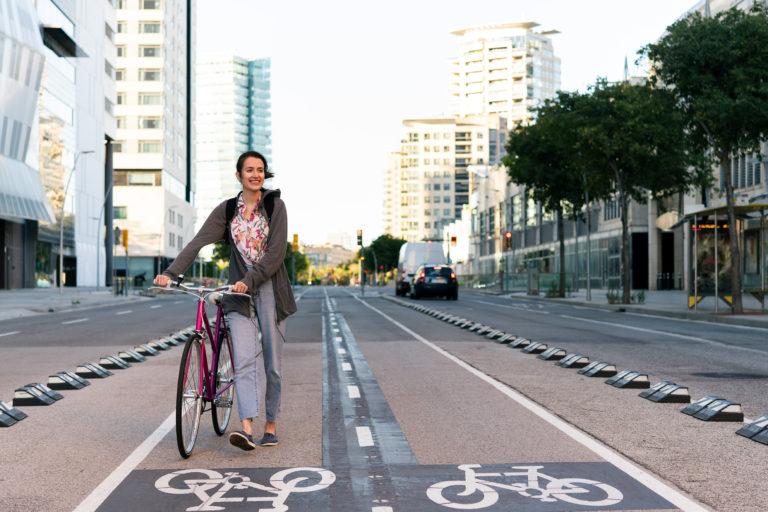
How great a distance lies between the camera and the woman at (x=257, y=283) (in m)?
6.14

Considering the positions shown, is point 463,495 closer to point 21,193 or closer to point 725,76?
point 725,76

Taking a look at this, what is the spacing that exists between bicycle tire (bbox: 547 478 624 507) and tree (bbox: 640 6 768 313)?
20431 mm

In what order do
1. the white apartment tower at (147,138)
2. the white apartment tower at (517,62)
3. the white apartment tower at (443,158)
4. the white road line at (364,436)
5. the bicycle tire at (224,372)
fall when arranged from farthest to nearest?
the white apartment tower at (517,62)
the white apartment tower at (443,158)
the white apartment tower at (147,138)
the white road line at (364,436)
the bicycle tire at (224,372)

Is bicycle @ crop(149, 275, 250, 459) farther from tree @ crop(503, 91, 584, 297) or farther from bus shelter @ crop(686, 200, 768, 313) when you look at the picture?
tree @ crop(503, 91, 584, 297)

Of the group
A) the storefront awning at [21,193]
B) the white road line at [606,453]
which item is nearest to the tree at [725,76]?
the white road line at [606,453]

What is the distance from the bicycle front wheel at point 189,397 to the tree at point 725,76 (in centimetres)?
2075

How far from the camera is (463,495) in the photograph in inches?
196

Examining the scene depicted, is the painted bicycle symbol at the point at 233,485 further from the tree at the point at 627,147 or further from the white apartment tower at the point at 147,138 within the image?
the white apartment tower at the point at 147,138

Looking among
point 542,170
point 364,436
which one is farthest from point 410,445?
point 542,170

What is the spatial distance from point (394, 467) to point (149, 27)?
104 metres

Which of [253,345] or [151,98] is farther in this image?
[151,98]

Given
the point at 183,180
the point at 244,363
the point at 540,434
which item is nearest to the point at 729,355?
the point at 540,434

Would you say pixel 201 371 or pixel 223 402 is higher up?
pixel 201 371

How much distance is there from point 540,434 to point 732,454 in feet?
4.59
